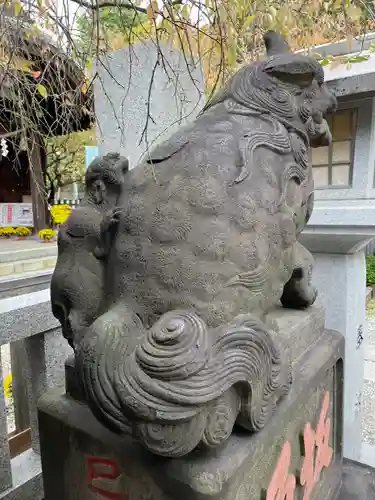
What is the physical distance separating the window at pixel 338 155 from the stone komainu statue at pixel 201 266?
51.0 inches

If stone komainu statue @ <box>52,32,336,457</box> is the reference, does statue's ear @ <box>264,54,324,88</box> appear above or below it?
above

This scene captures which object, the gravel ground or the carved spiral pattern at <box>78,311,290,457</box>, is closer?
the carved spiral pattern at <box>78,311,290,457</box>

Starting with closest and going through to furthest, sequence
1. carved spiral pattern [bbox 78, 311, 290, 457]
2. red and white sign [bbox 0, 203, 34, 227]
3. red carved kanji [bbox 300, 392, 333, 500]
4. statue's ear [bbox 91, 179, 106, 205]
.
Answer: carved spiral pattern [bbox 78, 311, 290, 457], statue's ear [bbox 91, 179, 106, 205], red carved kanji [bbox 300, 392, 333, 500], red and white sign [bbox 0, 203, 34, 227]

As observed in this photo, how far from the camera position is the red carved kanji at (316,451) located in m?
1.24

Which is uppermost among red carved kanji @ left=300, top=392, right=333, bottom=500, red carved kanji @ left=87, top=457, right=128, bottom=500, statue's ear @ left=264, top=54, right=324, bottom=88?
statue's ear @ left=264, top=54, right=324, bottom=88

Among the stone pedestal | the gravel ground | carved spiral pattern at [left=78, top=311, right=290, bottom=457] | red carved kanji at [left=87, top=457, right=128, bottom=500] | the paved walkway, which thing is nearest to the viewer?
carved spiral pattern at [left=78, top=311, right=290, bottom=457]

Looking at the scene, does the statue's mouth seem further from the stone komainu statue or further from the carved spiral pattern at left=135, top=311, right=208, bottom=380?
the carved spiral pattern at left=135, top=311, right=208, bottom=380

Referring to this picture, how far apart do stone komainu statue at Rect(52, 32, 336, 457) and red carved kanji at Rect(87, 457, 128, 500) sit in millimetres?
297

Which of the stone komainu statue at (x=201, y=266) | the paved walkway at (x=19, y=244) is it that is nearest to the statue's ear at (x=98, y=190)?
the stone komainu statue at (x=201, y=266)

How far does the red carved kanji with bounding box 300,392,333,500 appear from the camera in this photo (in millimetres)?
1242

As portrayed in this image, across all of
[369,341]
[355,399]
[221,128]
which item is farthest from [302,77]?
[369,341]

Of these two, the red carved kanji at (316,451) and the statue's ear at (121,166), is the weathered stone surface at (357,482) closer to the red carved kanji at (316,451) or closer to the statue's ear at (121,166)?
the red carved kanji at (316,451)

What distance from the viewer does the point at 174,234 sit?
934mm

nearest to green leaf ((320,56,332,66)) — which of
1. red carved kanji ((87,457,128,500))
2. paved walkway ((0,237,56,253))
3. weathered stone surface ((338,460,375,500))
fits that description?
weathered stone surface ((338,460,375,500))
